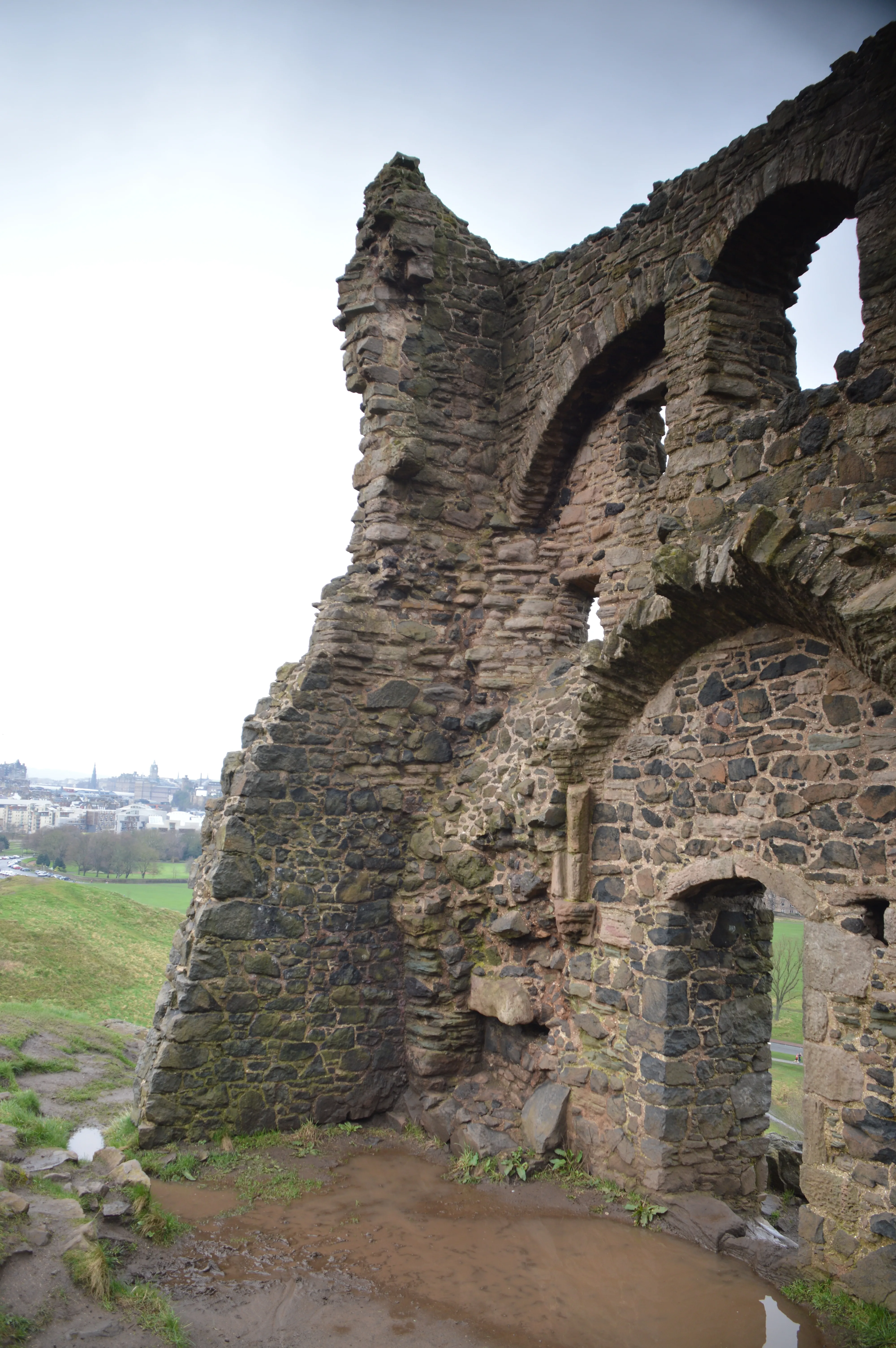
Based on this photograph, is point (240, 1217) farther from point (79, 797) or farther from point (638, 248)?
point (79, 797)

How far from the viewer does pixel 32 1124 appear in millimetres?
7215

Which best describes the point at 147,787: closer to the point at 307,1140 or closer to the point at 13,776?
the point at 13,776

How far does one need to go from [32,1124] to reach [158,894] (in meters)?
34.2

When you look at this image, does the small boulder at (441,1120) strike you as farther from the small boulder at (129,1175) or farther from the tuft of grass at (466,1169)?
the small boulder at (129,1175)

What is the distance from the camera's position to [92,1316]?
4547 mm

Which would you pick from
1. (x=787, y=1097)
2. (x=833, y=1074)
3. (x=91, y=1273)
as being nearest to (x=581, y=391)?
(x=833, y=1074)

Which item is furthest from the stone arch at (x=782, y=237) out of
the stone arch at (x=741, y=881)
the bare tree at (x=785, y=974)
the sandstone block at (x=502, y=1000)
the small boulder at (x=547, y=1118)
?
the bare tree at (x=785, y=974)

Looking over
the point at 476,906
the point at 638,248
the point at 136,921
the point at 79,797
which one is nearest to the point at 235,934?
the point at 476,906

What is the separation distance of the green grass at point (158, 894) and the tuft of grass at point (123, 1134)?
74.3 ft

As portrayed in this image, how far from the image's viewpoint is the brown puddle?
523 centimetres

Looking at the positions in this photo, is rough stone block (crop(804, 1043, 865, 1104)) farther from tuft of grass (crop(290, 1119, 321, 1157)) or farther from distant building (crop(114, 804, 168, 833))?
distant building (crop(114, 804, 168, 833))

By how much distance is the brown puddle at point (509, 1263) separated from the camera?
206 inches

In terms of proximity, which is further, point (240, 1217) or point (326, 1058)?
point (326, 1058)

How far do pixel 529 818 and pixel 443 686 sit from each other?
2.11m
